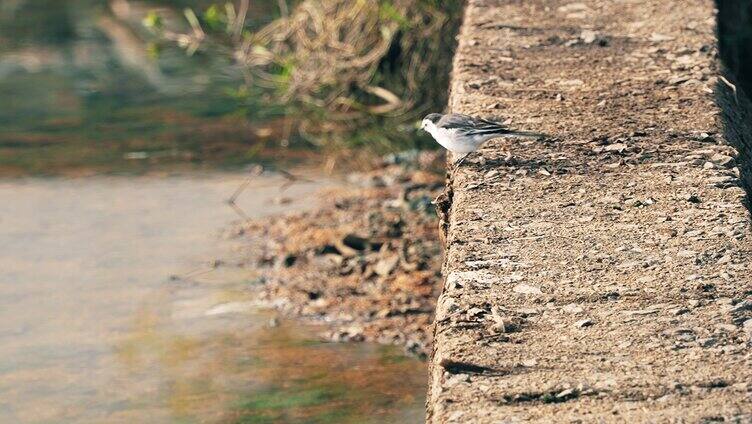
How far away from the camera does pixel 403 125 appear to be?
7285 millimetres

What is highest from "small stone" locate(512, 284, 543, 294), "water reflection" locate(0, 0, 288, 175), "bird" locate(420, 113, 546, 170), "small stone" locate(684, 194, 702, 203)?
"bird" locate(420, 113, 546, 170)

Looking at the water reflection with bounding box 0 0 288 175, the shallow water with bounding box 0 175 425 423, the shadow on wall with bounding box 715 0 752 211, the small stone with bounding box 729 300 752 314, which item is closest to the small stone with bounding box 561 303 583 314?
the small stone with bounding box 729 300 752 314

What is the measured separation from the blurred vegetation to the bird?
10.7 ft

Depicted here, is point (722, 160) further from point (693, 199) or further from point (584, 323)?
point (584, 323)

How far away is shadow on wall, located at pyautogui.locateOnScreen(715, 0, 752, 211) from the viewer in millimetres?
3707

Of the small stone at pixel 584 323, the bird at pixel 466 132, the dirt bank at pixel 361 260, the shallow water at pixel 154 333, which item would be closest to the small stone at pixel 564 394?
the small stone at pixel 584 323

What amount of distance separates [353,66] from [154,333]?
2.94 metres

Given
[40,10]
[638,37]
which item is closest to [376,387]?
[638,37]

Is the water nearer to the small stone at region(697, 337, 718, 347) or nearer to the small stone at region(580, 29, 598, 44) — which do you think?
the small stone at region(580, 29, 598, 44)

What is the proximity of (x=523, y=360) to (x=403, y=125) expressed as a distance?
4777 millimetres

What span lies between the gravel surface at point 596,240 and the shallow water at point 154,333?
0.95 m

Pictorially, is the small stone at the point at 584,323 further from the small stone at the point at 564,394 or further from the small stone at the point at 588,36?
the small stone at the point at 588,36

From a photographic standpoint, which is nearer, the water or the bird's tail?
the bird's tail

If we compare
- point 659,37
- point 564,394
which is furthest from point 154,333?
point 564,394
